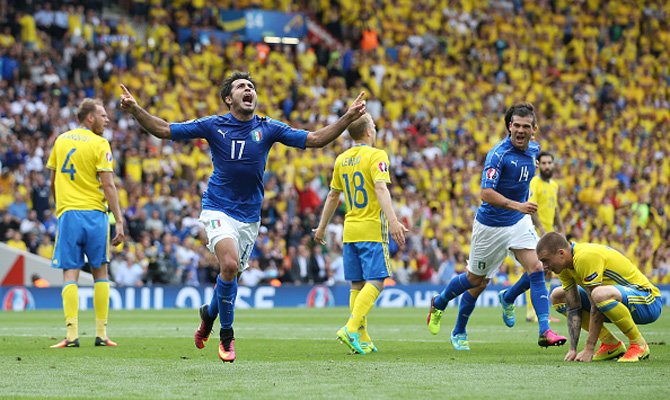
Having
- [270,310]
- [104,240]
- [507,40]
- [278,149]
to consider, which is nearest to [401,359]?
[104,240]

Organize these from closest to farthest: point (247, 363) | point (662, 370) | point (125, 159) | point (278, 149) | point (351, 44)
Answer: point (662, 370), point (247, 363), point (125, 159), point (278, 149), point (351, 44)

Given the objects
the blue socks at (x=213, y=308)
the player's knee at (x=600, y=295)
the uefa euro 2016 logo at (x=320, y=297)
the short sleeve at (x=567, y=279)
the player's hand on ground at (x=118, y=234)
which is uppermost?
the player's hand on ground at (x=118, y=234)

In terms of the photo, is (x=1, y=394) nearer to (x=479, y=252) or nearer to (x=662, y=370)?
(x=662, y=370)

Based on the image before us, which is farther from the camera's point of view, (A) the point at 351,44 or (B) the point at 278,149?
(A) the point at 351,44

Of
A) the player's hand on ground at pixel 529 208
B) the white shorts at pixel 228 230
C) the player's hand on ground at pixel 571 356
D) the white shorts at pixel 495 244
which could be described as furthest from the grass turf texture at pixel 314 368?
the player's hand on ground at pixel 529 208

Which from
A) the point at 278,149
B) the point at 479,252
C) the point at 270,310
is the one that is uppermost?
the point at 278,149

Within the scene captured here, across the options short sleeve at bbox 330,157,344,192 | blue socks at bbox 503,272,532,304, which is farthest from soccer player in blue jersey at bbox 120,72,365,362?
blue socks at bbox 503,272,532,304

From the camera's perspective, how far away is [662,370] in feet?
28.8

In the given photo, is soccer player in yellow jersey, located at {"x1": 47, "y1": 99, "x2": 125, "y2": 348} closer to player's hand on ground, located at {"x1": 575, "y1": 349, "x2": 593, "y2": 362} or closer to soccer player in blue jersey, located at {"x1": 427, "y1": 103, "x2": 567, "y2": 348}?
soccer player in blue jersey, located at {"x1": 427, "y1": 103, "x2": 567, "y2": 348}

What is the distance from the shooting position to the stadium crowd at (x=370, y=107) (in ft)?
80.7

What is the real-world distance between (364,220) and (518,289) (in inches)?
88.5

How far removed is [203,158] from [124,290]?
4.50 m

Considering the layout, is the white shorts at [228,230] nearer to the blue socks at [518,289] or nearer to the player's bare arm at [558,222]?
the blue socks at [518,289]

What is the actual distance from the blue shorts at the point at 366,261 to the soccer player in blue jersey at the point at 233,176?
159 centimetres
